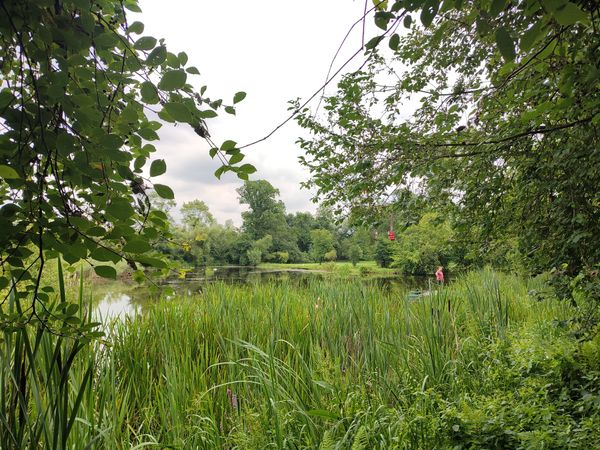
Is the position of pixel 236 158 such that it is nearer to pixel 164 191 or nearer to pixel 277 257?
pixel 164 191

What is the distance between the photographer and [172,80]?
0.77 metres

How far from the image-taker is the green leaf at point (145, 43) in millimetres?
797

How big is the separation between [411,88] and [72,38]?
302 cm

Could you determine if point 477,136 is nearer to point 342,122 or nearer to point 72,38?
point 342,122

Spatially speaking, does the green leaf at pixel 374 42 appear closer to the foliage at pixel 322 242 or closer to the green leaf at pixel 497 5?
the green leaf at pixel 497 5

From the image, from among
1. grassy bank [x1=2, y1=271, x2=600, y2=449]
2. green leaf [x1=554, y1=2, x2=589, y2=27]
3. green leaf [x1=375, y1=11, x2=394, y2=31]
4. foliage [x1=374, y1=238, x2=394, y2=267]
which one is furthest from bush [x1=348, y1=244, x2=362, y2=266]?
green leaf [x1=554, y1=2, x2=589, y2=27]

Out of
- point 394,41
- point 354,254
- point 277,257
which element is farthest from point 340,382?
point 277,257

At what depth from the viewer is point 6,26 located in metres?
0.75

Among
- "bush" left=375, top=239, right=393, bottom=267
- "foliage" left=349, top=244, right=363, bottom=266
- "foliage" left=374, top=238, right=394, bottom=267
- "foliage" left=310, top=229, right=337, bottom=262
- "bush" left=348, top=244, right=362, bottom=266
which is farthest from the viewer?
"foliage" left=310, top=229, right=337, bottom=262

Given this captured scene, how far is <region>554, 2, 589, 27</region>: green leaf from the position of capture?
60 centimetres

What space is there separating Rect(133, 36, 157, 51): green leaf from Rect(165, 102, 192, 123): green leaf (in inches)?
6.0

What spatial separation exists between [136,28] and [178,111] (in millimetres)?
326

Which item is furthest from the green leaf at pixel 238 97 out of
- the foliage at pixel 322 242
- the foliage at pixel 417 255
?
the foliage at pixel 322 242

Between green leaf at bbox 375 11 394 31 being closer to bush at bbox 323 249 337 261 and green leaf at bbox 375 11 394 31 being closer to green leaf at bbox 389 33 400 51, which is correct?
green leaf at bbox 389 33 400 51
